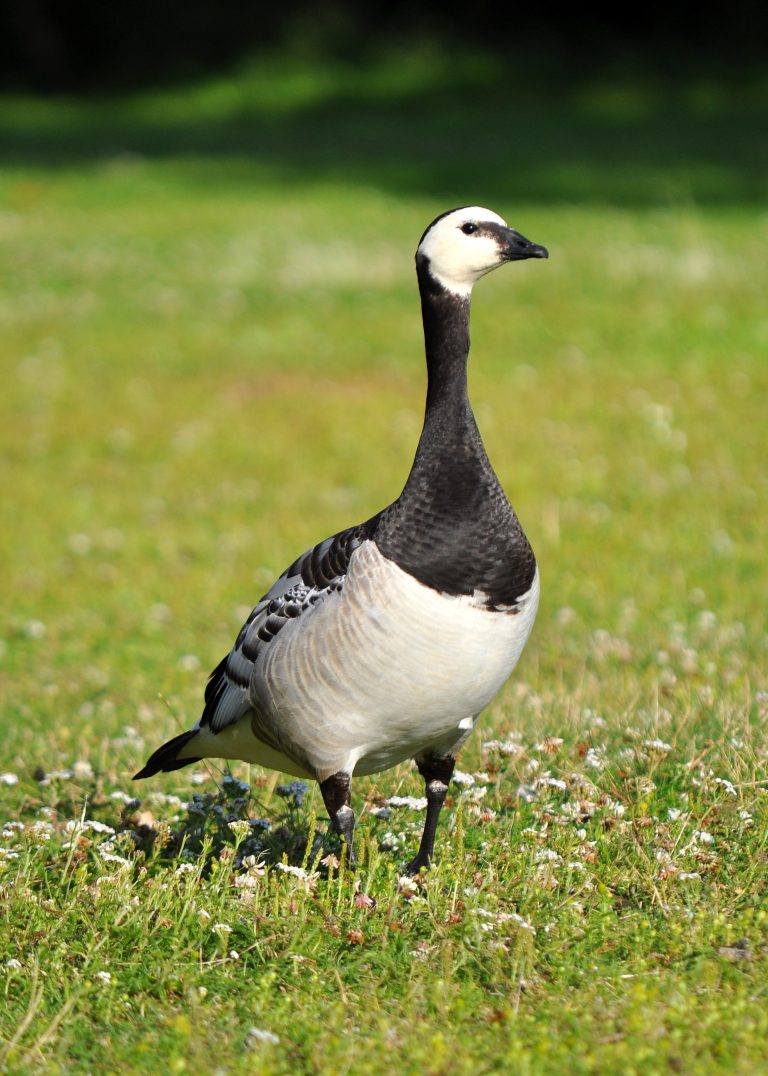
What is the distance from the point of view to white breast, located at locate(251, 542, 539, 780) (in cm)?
474

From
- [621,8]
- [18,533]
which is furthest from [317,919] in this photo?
[621,8]

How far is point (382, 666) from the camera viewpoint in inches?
187

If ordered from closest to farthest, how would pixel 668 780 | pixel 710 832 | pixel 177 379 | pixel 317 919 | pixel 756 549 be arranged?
pixel 317 919 → pixel 710 832 → pixel 668 780 → pixel 756 549 → pixel 177 379

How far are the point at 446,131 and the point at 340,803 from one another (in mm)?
36131

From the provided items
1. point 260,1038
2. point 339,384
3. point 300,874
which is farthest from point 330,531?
point 260,1038

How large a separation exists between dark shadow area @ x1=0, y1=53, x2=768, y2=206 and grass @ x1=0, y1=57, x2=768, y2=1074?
0.40 m

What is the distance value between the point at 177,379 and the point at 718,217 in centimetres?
1090

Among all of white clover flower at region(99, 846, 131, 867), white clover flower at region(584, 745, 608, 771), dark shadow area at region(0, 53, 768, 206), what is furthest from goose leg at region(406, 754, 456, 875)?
dark shadow area at region(0, 53, 768, 206)

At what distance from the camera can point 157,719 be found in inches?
324

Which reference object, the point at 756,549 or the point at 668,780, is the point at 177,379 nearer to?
the point at 756,549

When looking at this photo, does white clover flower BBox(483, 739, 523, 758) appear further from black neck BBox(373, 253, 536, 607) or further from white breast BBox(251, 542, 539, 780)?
black neck BBox(373, 253, 536, 607)

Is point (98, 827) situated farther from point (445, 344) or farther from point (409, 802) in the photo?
point (445, 344)

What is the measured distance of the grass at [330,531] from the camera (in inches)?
169

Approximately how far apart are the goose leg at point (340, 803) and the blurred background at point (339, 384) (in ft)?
4.52
